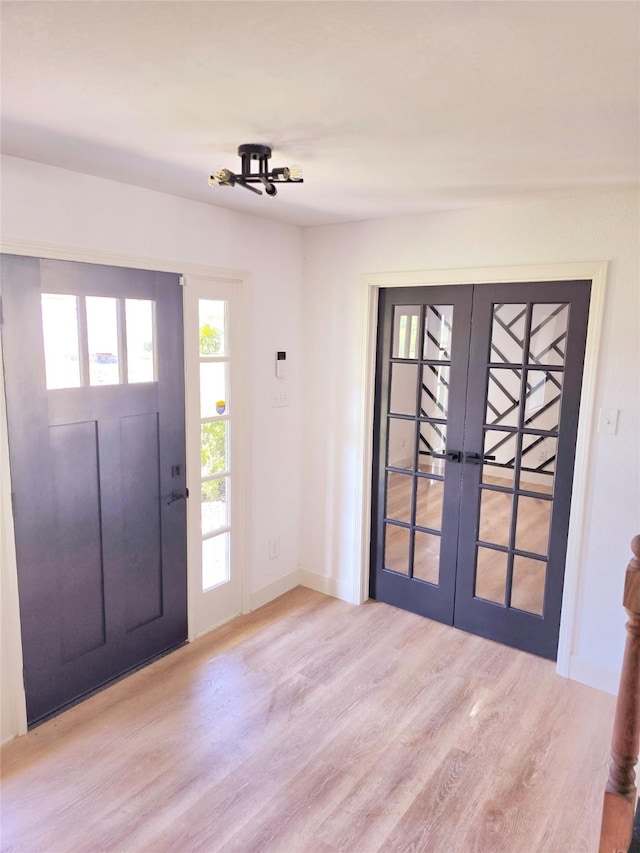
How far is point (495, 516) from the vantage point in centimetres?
320

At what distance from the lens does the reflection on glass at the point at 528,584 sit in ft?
10.1

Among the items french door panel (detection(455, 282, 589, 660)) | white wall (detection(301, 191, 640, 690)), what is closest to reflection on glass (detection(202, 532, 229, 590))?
white wall (detection(301, 191, 640, 690))

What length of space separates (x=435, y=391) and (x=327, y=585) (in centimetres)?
155

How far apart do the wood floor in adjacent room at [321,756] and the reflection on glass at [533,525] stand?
62cm

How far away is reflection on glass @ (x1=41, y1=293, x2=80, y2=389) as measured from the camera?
7.86 feet

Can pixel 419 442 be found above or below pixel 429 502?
above

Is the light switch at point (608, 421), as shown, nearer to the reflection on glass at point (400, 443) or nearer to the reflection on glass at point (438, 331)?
the reflection on glass at point (438, 331)

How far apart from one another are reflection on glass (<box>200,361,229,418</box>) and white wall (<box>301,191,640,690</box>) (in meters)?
0.70

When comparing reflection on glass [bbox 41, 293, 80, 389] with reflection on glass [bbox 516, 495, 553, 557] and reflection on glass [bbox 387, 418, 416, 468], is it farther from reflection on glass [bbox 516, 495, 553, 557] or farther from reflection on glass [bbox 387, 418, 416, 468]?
reflection on glass [bbox 516, 495, 553, 557]

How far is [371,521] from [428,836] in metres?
1.87

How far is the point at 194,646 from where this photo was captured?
10.5ft

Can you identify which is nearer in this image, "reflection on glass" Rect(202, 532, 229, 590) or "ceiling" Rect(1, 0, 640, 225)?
"ceiling" Rect(1, 0, 640, 225)

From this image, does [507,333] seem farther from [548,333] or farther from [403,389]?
[403,389]

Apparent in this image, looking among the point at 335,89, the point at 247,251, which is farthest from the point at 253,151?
the point at 247,251
